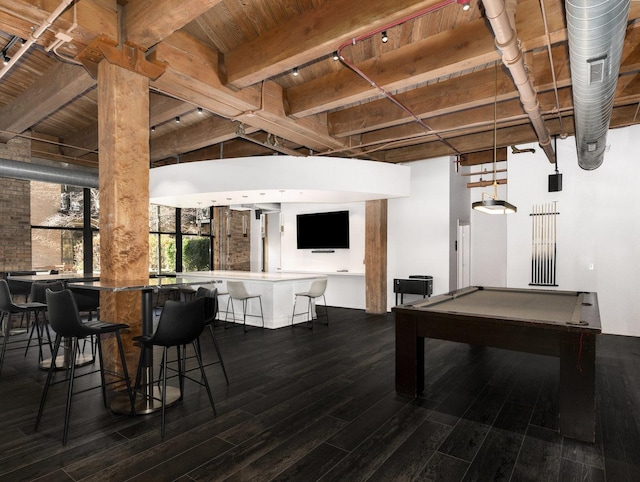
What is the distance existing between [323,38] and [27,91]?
14.4ft

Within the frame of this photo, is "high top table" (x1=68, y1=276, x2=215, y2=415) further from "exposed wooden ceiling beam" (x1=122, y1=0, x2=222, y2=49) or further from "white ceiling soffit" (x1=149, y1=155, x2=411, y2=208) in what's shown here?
"white ceiling soffit" (x1=149, y1=155, x2=411, y2=208)

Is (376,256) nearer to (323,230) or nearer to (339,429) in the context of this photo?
(323,230)

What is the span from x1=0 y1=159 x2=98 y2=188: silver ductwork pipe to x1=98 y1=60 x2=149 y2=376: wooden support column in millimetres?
3879

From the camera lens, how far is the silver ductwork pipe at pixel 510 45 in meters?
2.55

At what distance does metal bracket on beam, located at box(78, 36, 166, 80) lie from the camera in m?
3.40

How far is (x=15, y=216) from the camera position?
700 centimetres


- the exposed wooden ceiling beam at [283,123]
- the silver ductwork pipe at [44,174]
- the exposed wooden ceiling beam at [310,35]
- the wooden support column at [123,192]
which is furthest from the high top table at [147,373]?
the silver ductwork pipe at [44,174]

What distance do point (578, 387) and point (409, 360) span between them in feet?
4.31

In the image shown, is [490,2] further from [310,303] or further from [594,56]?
[310,303]

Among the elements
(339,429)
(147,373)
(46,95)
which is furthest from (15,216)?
(339,429)

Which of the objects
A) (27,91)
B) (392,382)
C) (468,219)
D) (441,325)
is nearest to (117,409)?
A: (392,382)

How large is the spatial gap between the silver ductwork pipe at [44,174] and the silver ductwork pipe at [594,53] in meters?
7.63

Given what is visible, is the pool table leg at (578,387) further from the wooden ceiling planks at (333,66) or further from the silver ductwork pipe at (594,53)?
the wooden ceiling planks at (333,66)

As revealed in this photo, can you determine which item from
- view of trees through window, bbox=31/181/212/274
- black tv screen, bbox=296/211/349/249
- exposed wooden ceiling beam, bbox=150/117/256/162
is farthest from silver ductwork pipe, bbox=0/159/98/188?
black tv screen, bbox=296/211/349/249
